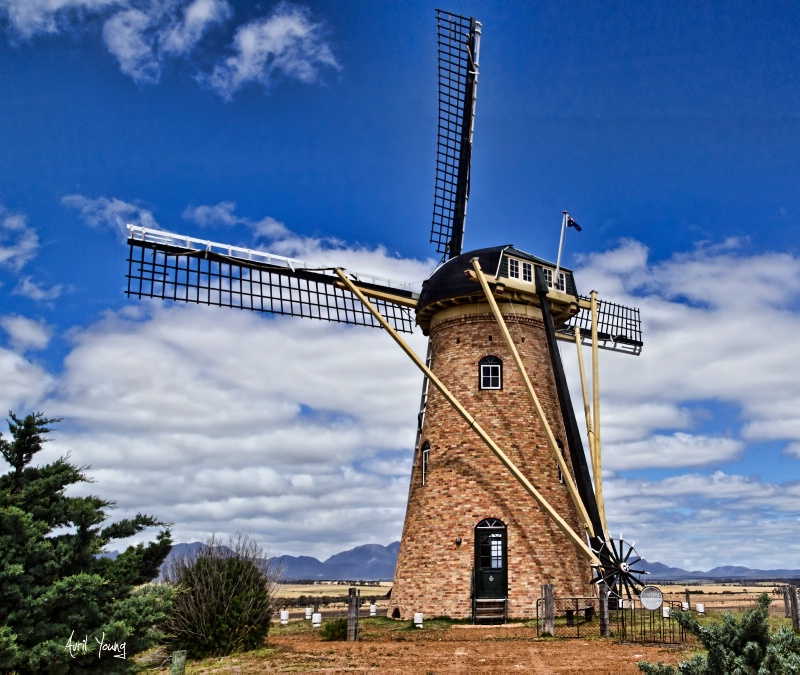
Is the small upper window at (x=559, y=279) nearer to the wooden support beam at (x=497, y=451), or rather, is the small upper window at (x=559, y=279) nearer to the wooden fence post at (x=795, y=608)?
the wooden support beam at (x=497, y=451)

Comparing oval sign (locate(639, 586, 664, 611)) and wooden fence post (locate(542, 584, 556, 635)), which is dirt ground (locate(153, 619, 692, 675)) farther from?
oval sign (locate(639, 586, 664, 611))

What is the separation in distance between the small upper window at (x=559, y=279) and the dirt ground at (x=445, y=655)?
10.9 m

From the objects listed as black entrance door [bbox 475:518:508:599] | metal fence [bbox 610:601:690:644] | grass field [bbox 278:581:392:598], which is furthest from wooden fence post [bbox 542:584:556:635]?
grass field [bbox 278:581:392:598]

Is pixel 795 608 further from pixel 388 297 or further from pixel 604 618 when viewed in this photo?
pixel 388 297

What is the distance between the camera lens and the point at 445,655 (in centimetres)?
1584

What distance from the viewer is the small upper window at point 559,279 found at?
25672 millimetres

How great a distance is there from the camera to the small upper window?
25672 mm

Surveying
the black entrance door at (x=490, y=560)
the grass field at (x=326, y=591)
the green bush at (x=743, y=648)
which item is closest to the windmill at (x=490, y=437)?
the black entrance door at (x=490, y=560)

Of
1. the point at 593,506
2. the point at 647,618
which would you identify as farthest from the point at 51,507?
the point at 647,618

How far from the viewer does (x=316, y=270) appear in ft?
86.3

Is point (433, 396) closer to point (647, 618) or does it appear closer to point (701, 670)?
point (647, 618)

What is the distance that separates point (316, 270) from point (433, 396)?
5.80m

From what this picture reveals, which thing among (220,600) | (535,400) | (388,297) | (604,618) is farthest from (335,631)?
(388,297)

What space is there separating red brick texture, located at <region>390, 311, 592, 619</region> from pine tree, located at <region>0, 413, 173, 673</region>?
1358 centimetres
